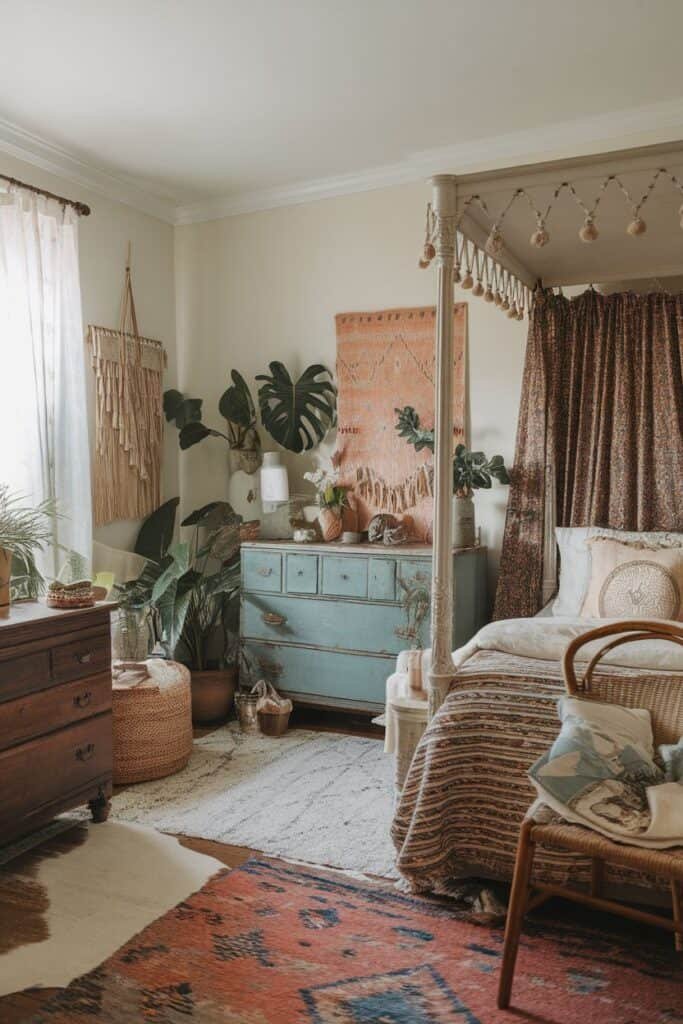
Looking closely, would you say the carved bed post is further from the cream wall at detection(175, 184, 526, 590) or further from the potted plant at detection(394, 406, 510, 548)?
the cream wall at detection(175, 184, 526, 590)

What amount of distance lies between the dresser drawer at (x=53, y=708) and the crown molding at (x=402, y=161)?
245 centimetres

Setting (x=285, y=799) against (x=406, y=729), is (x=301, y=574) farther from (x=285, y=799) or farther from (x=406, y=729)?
(x=406, y=729)

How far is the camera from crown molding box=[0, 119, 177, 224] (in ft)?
12.7

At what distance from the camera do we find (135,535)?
185 inches

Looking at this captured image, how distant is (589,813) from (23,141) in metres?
3.70

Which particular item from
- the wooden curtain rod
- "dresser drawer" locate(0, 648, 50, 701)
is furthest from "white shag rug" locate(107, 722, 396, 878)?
the wooden curtain rod

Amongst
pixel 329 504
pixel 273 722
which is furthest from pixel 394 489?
pixel 273 722

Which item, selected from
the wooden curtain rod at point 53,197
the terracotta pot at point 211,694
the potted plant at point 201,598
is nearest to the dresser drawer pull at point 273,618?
the potted plant at point 201,598

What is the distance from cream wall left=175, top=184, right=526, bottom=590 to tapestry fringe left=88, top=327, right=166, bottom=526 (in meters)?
0.29

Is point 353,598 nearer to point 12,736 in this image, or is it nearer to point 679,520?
point 679,520

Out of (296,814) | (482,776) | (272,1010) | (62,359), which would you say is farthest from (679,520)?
(62,359)

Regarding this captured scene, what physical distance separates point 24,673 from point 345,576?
5.63 ft

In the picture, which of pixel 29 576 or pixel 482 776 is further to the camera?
pixel 29 576

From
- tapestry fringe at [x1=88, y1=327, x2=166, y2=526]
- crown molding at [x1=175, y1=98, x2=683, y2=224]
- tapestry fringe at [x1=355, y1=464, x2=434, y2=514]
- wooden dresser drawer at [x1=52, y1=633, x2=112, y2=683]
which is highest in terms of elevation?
crown molding at [x1=175, y1=98, x2=683, y2=224]
